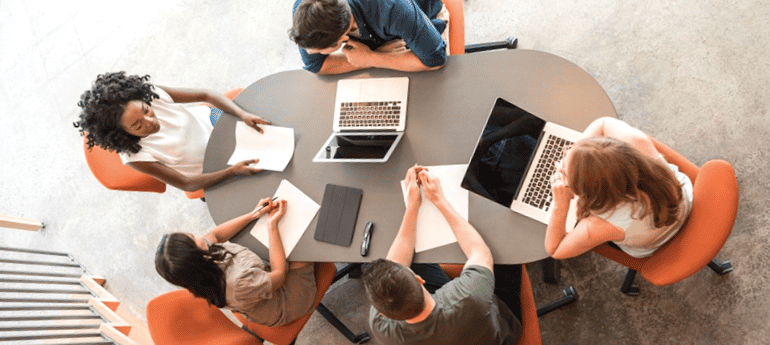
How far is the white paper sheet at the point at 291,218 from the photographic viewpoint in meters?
2.01

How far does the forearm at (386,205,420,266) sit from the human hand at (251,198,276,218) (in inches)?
21.3

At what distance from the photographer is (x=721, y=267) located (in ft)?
7.41

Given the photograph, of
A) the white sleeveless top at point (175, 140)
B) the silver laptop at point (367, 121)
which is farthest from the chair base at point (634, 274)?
the white sleeveless top at point (175, 140)

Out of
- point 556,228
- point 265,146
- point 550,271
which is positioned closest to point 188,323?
point 265,146

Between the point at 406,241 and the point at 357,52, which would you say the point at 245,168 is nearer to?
the point at 357,52

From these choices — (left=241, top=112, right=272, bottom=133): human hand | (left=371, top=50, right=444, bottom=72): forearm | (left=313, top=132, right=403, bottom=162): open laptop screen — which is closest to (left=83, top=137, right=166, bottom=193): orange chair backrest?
(left=241, top=112, right=272, bottom=133): human hand

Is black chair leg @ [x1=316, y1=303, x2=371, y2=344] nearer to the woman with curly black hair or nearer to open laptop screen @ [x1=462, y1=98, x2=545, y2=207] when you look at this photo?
the woman with curly black hair

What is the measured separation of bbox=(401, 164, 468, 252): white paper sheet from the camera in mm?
1838

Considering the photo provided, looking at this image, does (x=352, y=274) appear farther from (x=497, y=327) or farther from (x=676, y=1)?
(x=676, y=1)

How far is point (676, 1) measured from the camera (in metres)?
2.76

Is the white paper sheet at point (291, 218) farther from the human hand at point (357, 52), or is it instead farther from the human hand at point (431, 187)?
the human hand at point (357, 52)

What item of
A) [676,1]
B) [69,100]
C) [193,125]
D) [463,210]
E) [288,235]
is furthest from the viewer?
[69,100]

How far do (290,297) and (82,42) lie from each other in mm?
2938

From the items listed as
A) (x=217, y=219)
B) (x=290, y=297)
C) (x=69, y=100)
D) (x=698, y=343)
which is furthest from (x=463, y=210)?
(x=69, y=100)
